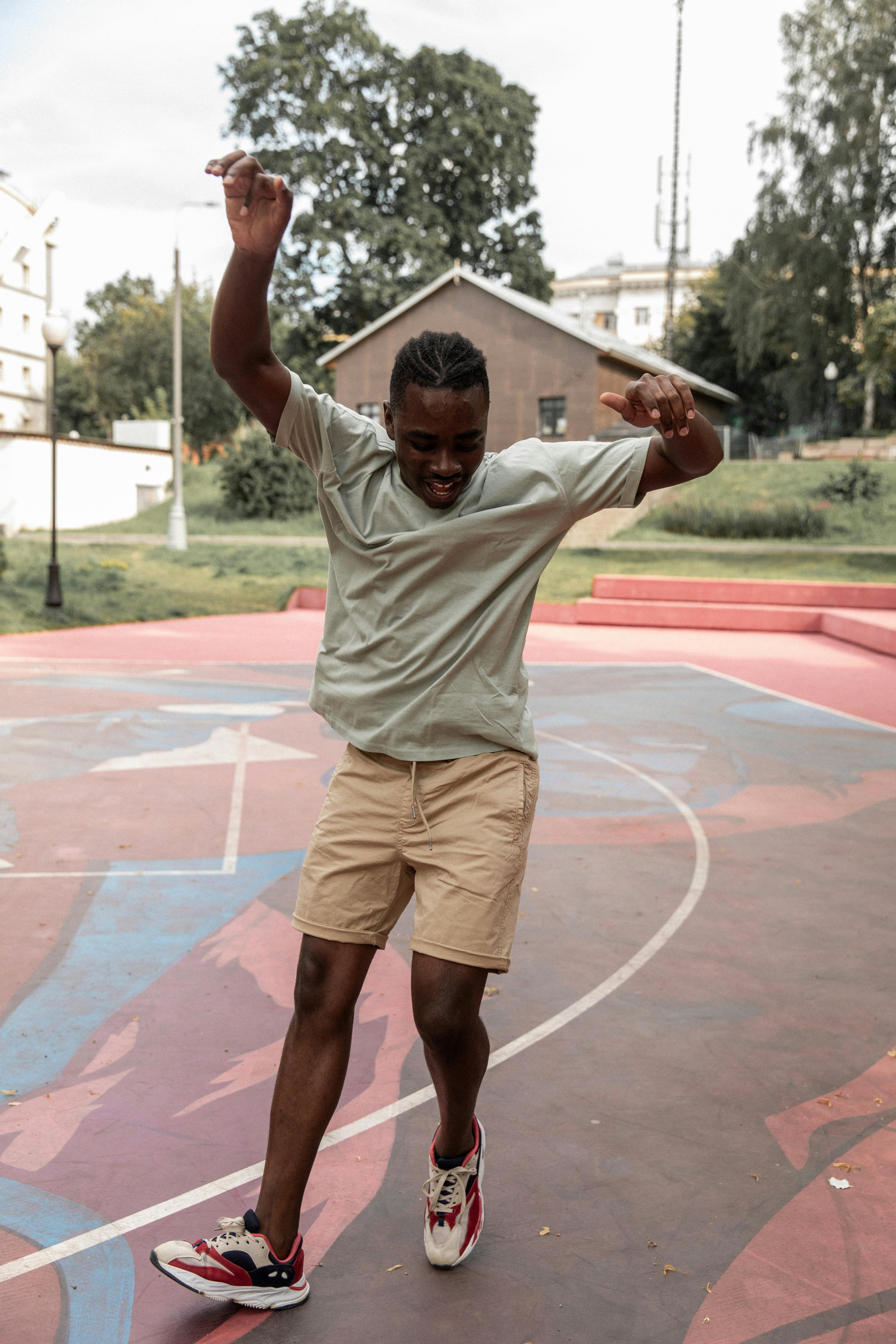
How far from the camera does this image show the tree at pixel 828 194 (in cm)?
4022

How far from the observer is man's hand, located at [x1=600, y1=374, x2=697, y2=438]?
2656 millimetres

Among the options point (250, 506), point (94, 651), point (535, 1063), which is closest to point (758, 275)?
point (250, 506)

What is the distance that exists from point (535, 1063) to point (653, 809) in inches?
160

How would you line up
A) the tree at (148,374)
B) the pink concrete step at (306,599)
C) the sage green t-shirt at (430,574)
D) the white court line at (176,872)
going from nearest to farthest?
the sage green t-shirt at (430,574), the white court line at (176,872), the pink concrete step at (306,599), the tree at (148,374)

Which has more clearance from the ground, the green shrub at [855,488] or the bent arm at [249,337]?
the green shrub at [855,488]

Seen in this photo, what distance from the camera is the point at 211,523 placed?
39469 mm

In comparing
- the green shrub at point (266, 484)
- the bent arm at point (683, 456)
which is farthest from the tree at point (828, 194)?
the bent arm at point (683, 456)

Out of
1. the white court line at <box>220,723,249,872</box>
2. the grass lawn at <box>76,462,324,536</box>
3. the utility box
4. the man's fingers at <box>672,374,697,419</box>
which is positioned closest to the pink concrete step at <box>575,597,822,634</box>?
the white court line at <box>220,723,249,872</box>

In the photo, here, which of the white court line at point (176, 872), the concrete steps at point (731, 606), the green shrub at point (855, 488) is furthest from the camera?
the green shrub at point (855, 488)

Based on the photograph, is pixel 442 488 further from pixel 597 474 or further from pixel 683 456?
pixel 683 456

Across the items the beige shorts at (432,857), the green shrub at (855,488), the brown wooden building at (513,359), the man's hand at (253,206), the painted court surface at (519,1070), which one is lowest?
the painted court surface at (519,1070)

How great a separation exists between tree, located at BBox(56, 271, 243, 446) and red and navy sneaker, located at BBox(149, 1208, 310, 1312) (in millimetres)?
64223

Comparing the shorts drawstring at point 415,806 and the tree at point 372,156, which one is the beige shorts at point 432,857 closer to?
the shorts drawstring at point 415,806

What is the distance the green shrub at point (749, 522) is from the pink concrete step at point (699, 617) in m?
10.3
